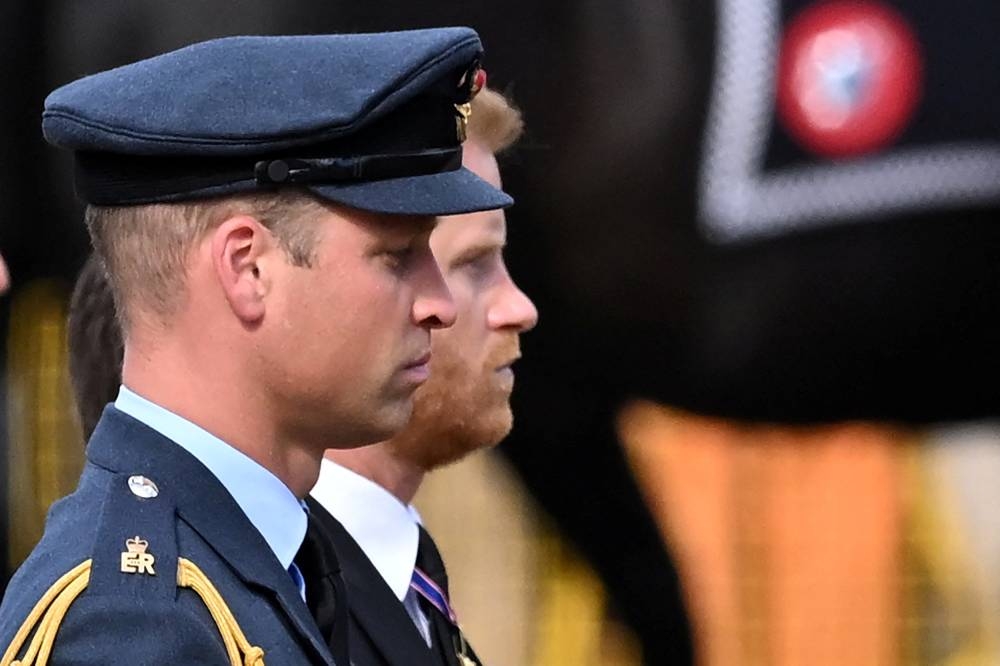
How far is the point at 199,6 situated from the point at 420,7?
485 millimetres

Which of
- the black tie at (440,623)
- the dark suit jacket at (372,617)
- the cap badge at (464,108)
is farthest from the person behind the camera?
the black tie at (440,623)

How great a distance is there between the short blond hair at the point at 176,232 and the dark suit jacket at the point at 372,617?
1.50ft

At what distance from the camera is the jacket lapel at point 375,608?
5.57ft

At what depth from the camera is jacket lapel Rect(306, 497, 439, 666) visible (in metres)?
1.70

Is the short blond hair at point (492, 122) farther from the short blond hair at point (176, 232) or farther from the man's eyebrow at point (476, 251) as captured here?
the short blond hair at point (176, 232)

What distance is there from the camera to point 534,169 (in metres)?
3.43

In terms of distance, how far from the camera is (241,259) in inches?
50.1

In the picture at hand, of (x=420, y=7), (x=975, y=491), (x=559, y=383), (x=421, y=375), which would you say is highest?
(x=420, y=7)

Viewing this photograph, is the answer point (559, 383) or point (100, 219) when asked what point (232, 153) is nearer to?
point (100, 219)

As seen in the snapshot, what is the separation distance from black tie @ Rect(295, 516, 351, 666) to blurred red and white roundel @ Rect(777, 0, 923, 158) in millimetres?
2097

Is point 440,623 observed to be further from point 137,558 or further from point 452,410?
point 137,558

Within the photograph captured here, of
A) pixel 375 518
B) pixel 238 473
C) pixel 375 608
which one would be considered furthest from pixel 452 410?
pixel 238 473

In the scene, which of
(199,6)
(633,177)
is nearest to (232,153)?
(633,177)

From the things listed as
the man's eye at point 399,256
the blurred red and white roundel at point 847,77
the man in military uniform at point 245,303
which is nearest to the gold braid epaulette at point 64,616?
the man in military uniform at point 245,303
